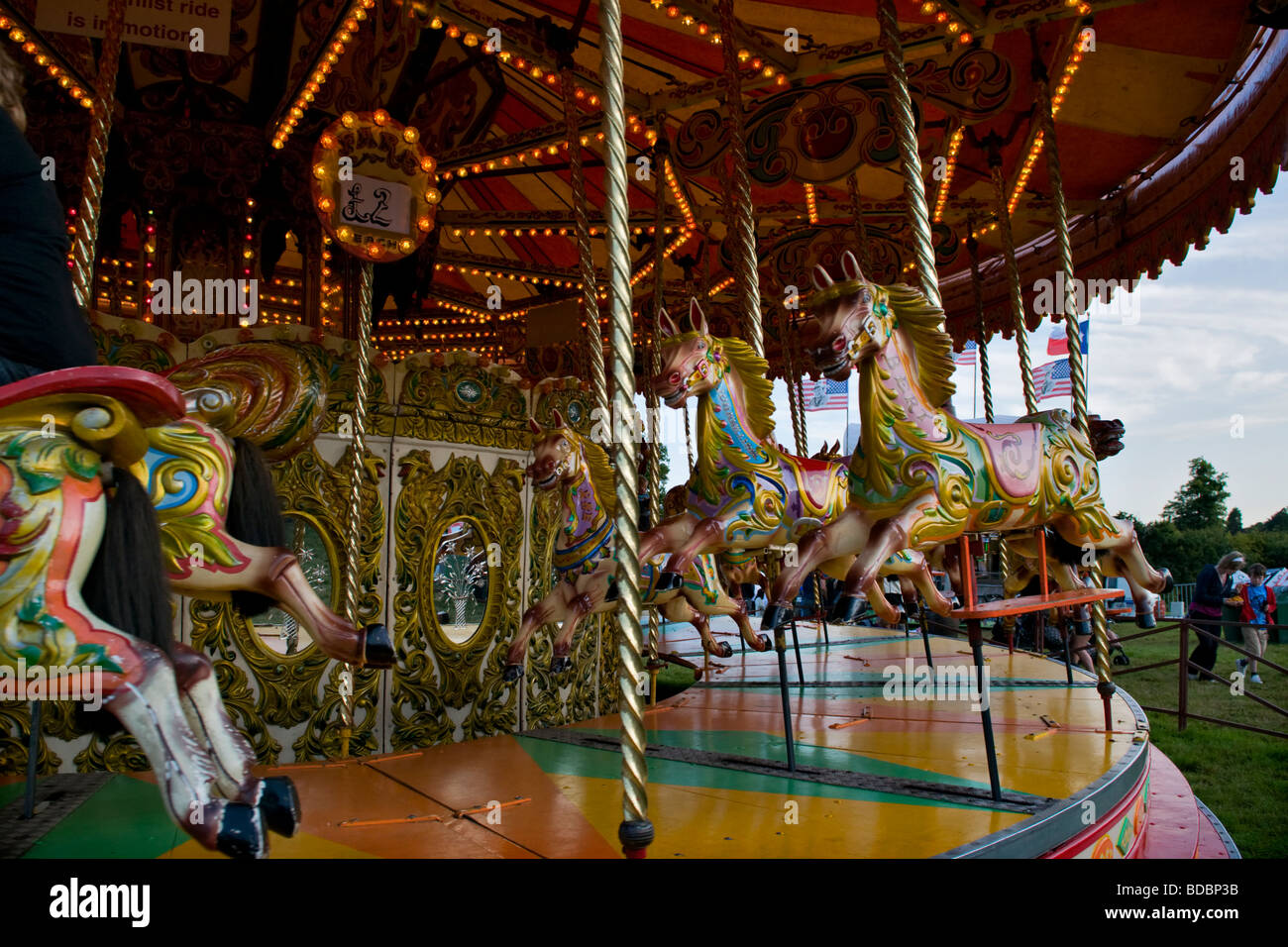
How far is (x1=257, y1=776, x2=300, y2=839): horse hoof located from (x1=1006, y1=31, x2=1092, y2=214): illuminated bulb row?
514cm

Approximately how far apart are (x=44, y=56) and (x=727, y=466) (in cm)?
566

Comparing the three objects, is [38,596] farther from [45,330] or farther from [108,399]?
[45,330]

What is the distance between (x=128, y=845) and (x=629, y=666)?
229 cm

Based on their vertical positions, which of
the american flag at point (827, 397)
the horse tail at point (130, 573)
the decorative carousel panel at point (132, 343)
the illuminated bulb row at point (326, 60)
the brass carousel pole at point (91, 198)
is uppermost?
the illuminated bulb row at point (326, 60)

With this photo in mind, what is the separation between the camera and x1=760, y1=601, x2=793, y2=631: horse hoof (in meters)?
3.00

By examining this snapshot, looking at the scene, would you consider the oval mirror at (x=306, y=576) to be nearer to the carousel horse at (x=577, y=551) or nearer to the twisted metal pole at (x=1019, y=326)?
the carousel horse at (x=577, y=551)

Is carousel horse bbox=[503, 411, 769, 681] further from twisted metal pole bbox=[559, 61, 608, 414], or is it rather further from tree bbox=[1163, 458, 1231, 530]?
tree bbox=[1163, 458, 1231, 530]

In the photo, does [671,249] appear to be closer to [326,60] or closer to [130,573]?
[326,60]

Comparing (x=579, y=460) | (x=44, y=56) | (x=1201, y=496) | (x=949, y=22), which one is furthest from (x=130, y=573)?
(x=1201, y=496)

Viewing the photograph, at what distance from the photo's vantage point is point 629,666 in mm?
1629

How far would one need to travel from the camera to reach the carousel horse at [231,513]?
195cm

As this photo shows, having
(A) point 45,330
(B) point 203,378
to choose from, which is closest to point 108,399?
(A) point 45,330

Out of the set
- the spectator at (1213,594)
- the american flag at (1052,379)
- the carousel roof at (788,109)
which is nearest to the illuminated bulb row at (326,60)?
the carousel roof at (788,109)

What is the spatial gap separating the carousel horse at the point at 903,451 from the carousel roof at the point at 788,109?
284 cm
